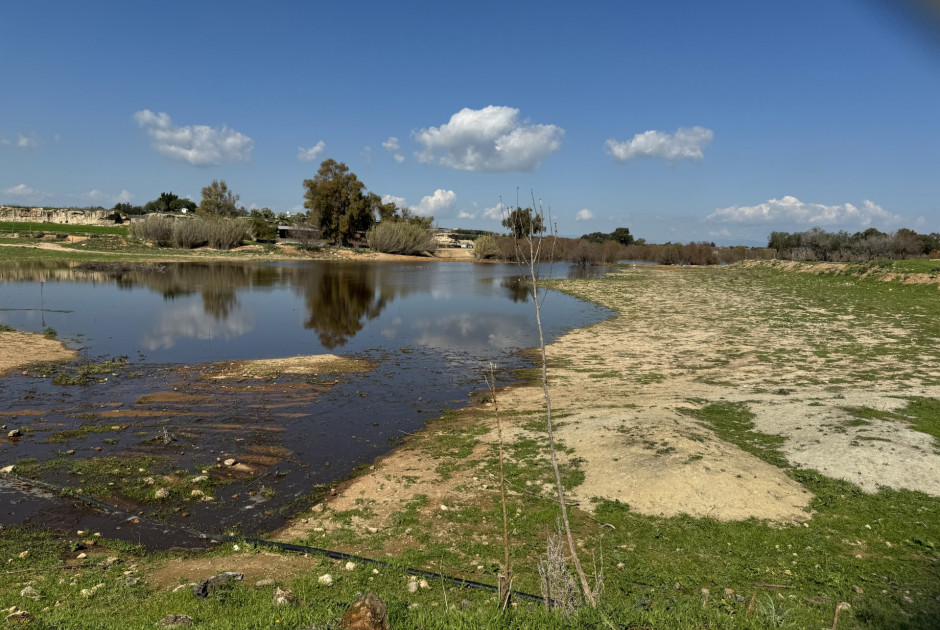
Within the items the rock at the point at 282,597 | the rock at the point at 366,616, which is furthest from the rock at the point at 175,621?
the rock at the point at 366,616

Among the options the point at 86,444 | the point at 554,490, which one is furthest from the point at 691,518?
the point at 86,444

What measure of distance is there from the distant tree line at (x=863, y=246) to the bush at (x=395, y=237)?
64.4m

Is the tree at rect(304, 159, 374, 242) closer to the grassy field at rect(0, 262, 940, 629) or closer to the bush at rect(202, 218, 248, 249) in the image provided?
the bush at rect(202, 218, 248, 249)

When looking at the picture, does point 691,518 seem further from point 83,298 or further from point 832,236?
point 832,236

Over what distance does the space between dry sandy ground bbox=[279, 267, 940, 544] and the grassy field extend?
0.06 m

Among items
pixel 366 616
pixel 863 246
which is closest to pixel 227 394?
pixel 366 616

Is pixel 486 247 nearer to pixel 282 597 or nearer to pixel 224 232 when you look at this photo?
pixel 224 232

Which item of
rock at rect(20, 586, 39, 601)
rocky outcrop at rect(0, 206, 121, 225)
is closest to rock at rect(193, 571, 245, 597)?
rock at rect(20, 586, 39, 601)

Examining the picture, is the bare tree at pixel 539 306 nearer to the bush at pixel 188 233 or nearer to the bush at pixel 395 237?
the bush at pixel 395 237

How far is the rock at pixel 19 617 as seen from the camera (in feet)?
13.8

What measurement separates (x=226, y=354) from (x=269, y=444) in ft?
32.2

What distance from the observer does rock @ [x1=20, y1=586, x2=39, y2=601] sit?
476 cm

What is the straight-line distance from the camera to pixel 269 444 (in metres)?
10.5

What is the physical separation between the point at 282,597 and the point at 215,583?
0.88 m
